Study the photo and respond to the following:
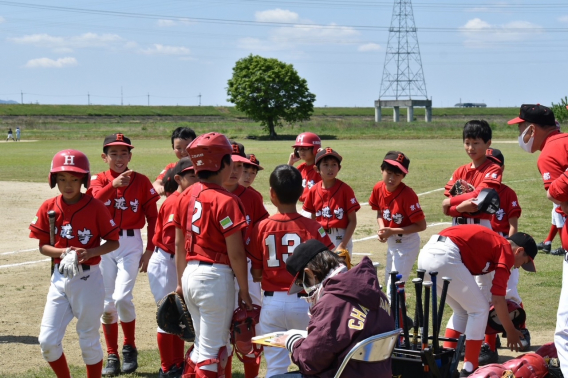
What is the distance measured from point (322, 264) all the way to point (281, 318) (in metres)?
Answer: 1.08

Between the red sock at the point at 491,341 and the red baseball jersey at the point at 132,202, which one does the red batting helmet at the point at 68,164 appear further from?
the red sock at the point at 491,341

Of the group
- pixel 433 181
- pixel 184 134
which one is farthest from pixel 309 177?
pixel 433 181

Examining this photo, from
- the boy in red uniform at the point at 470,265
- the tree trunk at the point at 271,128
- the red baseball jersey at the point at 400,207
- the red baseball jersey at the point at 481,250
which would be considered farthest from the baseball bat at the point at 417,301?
the tree trunk at the point at 271,128

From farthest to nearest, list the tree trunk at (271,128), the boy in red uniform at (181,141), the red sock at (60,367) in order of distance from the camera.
→ the tree trunk at (271,128) < the boy in red uniform at (181,141) < the red sock at (60,367)

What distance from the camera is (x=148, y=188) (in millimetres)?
7445

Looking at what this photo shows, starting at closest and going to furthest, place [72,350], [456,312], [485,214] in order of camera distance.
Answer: [456,312]
[72,350]
[485,214]

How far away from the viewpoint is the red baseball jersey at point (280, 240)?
17.4 ft

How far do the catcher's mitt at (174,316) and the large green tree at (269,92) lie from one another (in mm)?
68693

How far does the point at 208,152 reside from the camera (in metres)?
5.30

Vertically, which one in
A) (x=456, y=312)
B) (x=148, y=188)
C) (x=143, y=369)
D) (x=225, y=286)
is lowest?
(x=143, y=369)

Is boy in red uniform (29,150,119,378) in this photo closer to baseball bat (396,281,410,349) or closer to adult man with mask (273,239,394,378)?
adult man with mask (273,239,394,378)

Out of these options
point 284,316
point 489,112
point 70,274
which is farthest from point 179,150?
point 489,112

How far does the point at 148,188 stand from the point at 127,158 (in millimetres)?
429

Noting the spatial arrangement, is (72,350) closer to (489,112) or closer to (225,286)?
(225,286)
